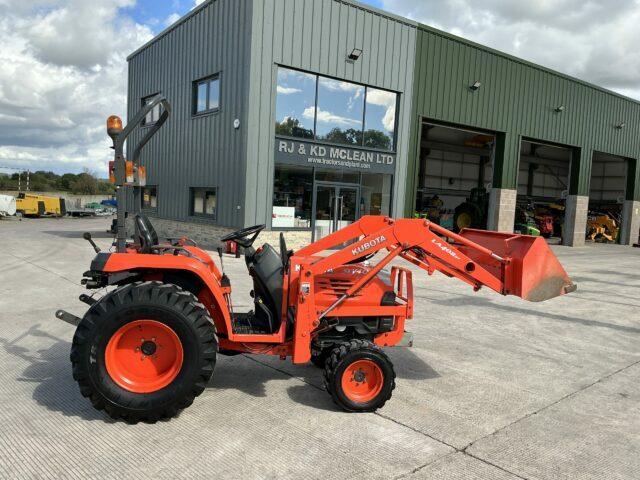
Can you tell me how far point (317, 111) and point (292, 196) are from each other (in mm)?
2464

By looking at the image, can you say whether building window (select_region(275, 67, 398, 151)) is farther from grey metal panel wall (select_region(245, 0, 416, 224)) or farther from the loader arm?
the loader arm

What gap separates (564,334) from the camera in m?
6.19

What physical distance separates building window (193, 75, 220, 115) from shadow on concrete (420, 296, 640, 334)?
9.01 metres

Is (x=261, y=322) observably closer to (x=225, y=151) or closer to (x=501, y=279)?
(x=501, y=279)

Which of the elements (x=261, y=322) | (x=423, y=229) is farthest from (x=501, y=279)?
(x=261, y=322)

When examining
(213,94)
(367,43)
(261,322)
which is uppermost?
(367,43)

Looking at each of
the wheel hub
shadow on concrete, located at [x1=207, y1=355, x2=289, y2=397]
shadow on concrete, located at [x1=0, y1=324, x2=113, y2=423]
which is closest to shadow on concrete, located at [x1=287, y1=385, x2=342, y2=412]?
shadow on concrete, located at [x1=207, y1=355, x2=289, y2=397]

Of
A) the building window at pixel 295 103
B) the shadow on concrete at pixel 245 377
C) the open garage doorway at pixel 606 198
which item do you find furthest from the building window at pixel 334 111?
the open garage doorway at pixel 606 198

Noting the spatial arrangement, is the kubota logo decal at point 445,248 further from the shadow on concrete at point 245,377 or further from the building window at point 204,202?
the building window at point 204,202

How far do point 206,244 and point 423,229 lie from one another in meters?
11.4

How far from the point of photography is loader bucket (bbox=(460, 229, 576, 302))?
4008mm

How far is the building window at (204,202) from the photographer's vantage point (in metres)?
14.2

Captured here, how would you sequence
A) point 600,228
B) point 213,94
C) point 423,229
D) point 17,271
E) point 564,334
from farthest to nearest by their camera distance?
point 600,228, point 213,94, point 17,271, point 564,334, point 423,229

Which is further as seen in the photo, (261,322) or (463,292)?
(463,292)
